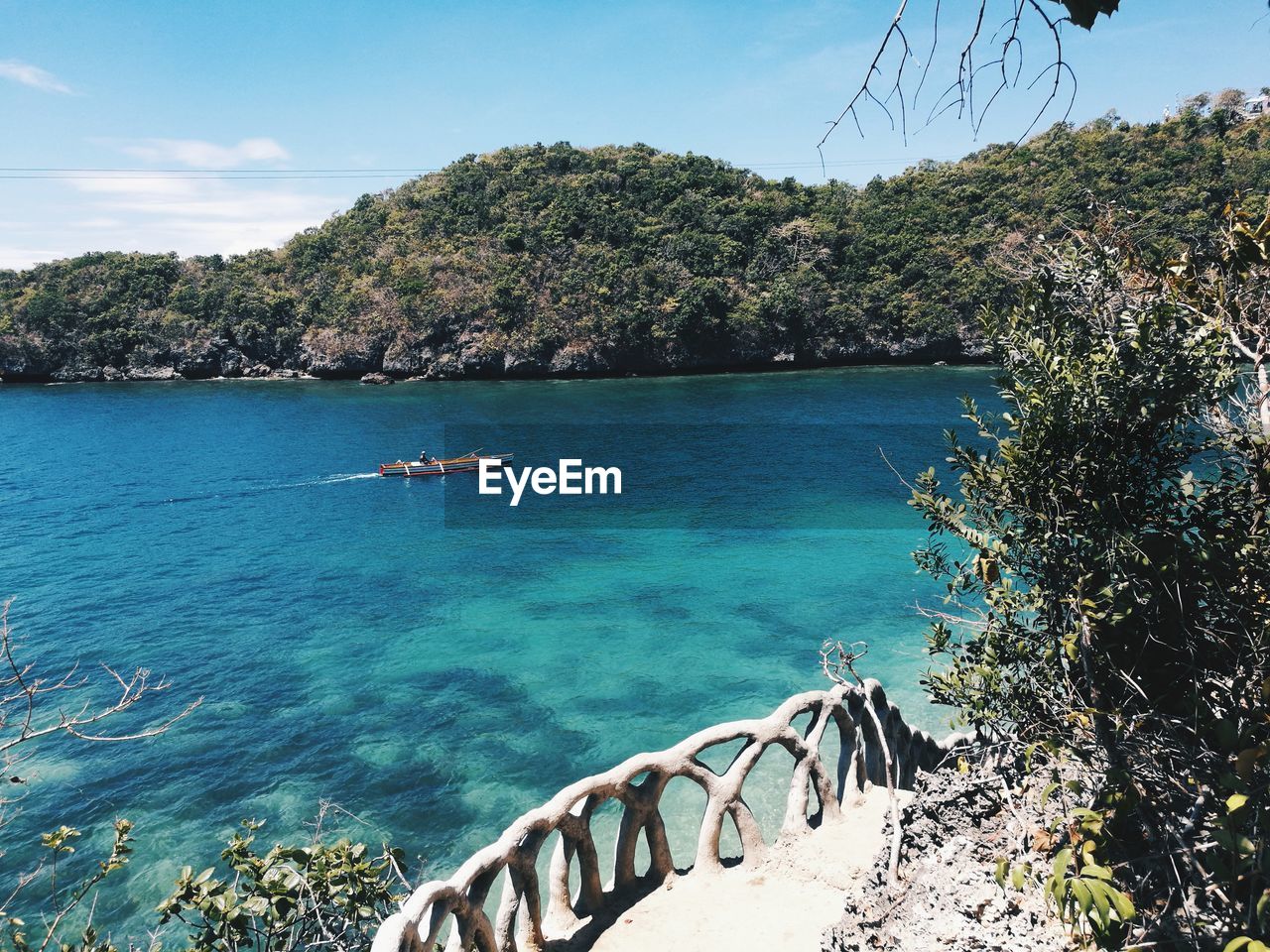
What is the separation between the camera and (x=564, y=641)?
2120cm

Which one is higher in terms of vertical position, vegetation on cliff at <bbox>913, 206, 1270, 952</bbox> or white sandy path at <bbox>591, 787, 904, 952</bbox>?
vegetation on cliff at <bbox>913, 206, 1270, 952</bbox>

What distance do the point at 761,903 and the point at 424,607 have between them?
18019mm

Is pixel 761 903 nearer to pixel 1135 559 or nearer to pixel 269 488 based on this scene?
pixel 1135 559

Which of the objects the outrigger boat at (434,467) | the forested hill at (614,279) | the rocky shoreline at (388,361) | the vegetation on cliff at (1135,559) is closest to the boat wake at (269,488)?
the outrigger boat at (434,467)

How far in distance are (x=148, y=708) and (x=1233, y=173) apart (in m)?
79.3

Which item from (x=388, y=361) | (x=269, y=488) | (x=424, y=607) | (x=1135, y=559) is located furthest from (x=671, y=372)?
(x=1135, y=559)

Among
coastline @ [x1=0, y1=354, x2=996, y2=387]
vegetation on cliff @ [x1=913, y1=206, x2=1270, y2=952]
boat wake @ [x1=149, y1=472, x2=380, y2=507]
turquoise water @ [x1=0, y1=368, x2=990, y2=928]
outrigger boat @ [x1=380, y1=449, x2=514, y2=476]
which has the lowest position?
turquoise water @ [x1=0, y1=368, x2=990, y2=928]

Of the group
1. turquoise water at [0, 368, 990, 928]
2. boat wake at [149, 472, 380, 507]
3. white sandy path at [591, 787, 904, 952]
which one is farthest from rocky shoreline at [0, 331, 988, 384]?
white sandy path at [591, 787, 904, 952]

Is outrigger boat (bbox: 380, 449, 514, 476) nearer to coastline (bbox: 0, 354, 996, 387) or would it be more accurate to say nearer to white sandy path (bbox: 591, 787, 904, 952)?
coastline (bbox: 0, 354, 996, 387)

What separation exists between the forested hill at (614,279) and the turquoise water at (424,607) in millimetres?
26142

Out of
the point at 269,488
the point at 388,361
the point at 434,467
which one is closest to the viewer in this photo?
the point at 269,488

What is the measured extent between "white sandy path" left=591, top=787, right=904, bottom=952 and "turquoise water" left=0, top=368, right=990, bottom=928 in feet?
19.8

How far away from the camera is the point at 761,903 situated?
7.17m

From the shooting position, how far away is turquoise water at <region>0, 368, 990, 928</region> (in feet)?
49.8
